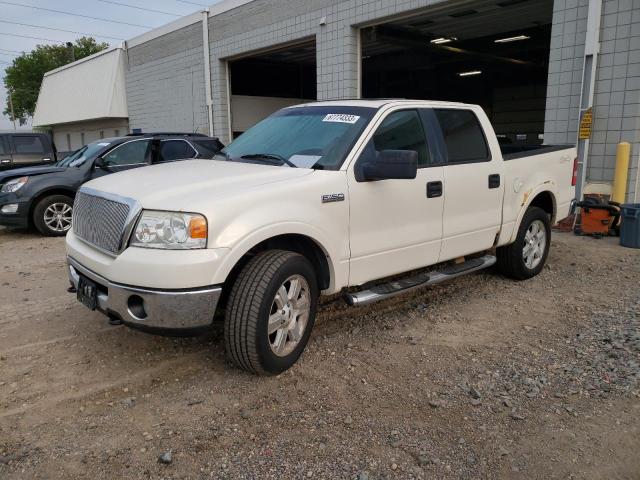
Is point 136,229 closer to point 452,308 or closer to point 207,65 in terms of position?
point 452,308

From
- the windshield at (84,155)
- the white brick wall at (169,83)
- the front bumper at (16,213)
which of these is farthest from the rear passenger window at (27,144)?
the white brick wall at (169,83)

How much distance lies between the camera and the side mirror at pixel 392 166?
374cm

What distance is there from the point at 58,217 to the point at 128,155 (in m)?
1.60

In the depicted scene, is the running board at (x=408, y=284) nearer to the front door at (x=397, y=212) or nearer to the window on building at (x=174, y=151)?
the front door at (x=397, y=212)

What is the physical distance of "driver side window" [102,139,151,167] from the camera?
921 centimetres

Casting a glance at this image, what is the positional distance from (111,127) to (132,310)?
25163 millimetres

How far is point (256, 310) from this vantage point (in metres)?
3.29

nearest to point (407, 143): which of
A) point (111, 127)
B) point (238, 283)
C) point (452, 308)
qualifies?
point (452, 308)

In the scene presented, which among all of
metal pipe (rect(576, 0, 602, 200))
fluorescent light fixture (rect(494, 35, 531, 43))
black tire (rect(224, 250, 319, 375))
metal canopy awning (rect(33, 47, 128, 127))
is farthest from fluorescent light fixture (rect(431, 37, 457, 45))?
black tire (rect(224, 250, 319, 375))

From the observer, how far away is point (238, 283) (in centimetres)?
337

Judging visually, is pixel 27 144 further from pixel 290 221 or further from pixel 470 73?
pixel 470 73

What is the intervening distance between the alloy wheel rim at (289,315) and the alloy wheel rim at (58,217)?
678 centimetres

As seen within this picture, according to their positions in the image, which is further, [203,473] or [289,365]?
[289,365]

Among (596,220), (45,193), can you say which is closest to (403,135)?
(596,220)
